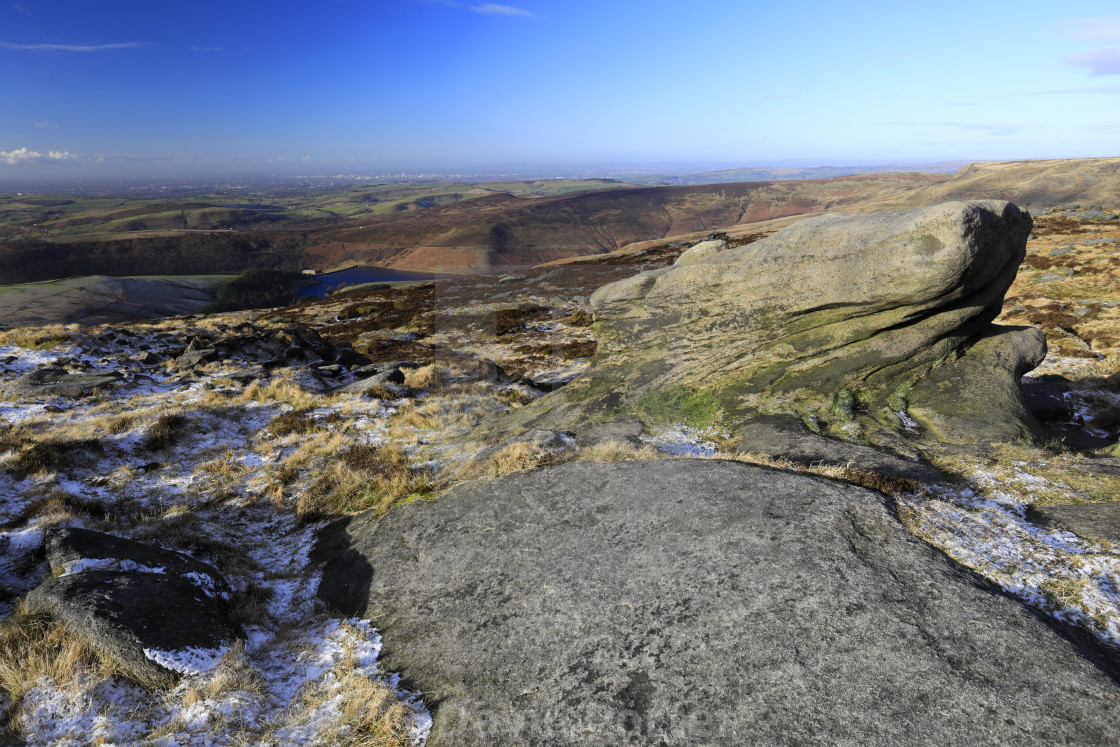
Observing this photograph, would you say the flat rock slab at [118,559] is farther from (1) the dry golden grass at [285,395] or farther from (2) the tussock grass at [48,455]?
(1) the dry golden grass at [285,395]

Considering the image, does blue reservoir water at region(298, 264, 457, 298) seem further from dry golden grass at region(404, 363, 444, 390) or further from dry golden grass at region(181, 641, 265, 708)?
dry golden grass at region(181, 641, 265, 708)

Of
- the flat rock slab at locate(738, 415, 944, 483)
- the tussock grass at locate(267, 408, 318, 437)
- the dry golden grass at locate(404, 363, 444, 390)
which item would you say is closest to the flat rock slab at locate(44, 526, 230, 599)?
the tussock grass at locate(267, 408, 318, 437)

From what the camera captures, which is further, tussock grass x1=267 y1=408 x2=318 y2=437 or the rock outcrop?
tussock grass x1=267 y1=408 x2=318 y2=437

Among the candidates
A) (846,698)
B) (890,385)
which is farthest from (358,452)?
(890,385)

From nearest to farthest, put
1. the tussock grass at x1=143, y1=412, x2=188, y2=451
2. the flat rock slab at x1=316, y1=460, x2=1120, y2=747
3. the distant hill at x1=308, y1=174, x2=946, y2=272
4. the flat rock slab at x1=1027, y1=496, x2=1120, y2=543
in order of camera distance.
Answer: the flat rock slab at x1=316, y1=460, x2=1120, y2=747, the flat rock slab at x1=1027, y1=496, x2=1120, y2=543, the tussock grass at x1=143, y1=412, x2=188, y2=451, the distant hill at x1=308, y1=174, x2=946, y2=272

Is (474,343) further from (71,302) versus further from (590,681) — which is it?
(71,302)

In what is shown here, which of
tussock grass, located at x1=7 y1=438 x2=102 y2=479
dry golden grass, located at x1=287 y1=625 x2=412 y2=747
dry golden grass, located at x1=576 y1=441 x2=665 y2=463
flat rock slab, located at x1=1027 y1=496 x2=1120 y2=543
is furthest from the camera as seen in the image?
tussock grass, located at x1=7 y1=438 x2=102 y2=479
